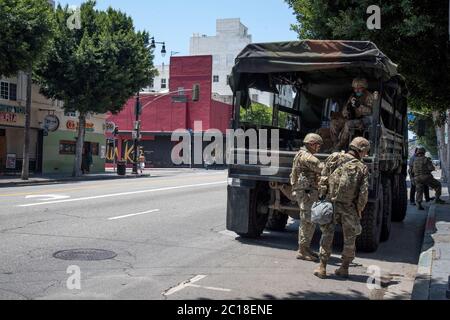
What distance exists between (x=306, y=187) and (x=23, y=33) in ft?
Result: 57.9

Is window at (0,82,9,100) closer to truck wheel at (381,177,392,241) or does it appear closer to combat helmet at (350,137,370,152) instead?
truck wheel at (381,177,392,241)

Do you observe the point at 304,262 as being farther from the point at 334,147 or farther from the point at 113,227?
the point at 113,227

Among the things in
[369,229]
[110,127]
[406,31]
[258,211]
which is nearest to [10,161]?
[110,127]

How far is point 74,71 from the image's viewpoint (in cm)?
2775

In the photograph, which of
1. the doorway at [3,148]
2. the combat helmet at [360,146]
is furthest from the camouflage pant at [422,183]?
the doorway at [3,148]

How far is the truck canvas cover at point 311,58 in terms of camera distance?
8539mm

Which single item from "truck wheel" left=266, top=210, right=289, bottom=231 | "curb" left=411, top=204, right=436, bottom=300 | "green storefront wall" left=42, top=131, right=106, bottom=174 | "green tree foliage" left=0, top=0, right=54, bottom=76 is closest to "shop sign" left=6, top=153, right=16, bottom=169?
"green storefront wall" left=42, top=131, right=106, bottom=174

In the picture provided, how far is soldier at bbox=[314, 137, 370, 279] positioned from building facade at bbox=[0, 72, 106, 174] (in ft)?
79.3

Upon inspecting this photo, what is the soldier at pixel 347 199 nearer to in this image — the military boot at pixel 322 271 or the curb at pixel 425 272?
the military boot at pixel 322 271

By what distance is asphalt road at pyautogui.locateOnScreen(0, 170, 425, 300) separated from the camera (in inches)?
235

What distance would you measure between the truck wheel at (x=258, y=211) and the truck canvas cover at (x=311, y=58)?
1907 mm
